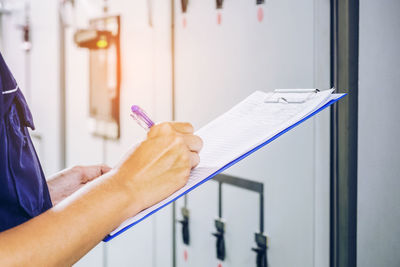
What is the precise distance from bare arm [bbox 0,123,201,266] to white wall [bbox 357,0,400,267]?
28.4 inches

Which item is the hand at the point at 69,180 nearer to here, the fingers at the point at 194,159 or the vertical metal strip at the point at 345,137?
the fingers at the point at 194,159

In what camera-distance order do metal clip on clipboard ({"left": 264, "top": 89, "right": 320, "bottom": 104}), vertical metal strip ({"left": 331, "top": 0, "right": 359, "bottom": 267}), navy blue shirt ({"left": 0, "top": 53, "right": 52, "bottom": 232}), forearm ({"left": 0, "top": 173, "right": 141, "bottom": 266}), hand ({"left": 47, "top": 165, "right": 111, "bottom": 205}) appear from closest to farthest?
1. forearm ({"left": 0, "top": 173, "right": 141, "bottom": 266})
2. navy blue shirt ({"left": 0, "top": 53, "right": 52, "bottom": 232})
3. metal clip on clipboard ({"left": 264, "top": 89, "right": 320, "bottom": 104})
4. hand ({"left": 47, "top": 165, "right": 111, "bottom": 205})
5. vertical metal strip ({"left": 331, "top": 0, "right": 359, "bottom": 267})

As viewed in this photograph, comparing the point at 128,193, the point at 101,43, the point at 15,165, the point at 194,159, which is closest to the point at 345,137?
the point at 194,159

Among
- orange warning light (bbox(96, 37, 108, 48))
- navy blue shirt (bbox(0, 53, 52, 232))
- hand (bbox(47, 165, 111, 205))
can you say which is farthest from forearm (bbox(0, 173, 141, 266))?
orange warning light (bbox(96, 37, 108, 48))

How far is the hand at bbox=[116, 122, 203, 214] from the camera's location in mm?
675

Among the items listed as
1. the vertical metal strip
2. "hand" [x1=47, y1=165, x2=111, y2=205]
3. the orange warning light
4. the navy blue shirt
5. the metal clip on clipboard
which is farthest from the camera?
the orange warning light

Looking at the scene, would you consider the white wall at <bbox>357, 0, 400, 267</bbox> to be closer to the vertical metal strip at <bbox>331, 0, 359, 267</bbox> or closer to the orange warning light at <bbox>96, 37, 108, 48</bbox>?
the vertical metal strip at <bbox>331, 0, 359, 267</bbox>

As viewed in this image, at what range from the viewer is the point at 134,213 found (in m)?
0.68

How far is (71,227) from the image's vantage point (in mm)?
624

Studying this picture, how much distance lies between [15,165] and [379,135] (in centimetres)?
102

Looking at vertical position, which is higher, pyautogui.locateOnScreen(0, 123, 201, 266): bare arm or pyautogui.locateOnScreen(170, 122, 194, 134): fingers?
pyautogui.locateOnScreen(170, 122, 194, 134): fingers

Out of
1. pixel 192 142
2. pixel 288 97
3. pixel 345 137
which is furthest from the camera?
pixel 345 137

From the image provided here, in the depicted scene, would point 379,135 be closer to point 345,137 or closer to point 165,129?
point 345,137

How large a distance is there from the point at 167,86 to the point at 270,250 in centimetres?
88
